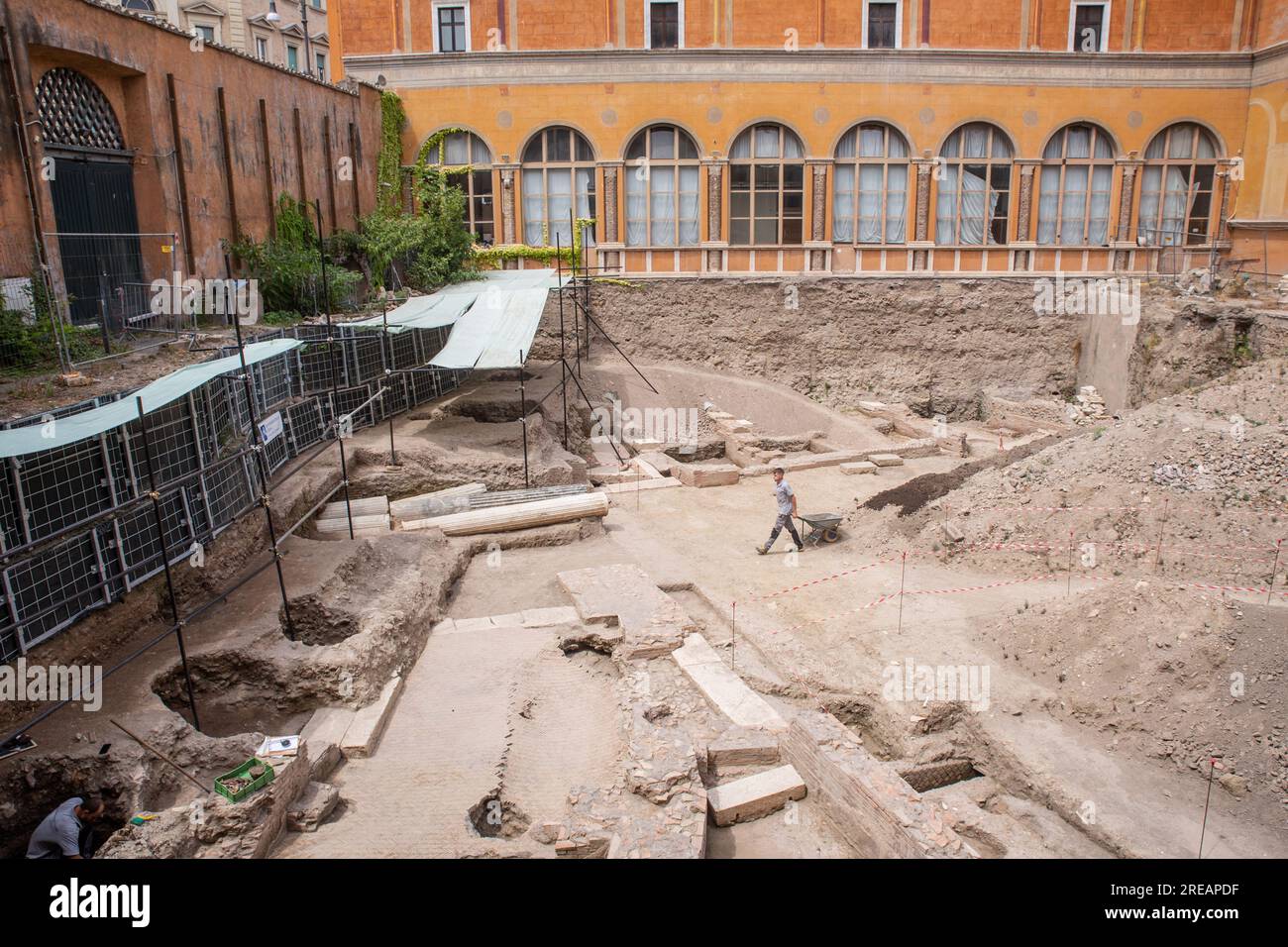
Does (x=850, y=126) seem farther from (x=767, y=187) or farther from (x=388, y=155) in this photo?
(x=388, y=155)

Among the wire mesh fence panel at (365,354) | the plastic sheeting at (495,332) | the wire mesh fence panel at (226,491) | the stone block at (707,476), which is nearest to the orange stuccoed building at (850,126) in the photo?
the plastic sheeting at (495,332)

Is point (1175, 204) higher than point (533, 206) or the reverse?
the reverse

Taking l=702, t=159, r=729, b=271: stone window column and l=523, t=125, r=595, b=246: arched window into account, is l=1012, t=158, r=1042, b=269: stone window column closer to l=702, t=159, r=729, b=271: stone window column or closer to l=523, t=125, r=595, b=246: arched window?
l=702, t=159, r=729, b=271: stone window column

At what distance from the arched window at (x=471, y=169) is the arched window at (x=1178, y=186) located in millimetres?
19915

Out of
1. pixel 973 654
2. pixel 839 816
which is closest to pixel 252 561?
pixel 839 816

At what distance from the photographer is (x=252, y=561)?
1086 centimetres

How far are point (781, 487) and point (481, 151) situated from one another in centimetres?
1763

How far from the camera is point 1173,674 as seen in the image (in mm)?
9125

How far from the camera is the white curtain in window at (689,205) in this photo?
27.3 m

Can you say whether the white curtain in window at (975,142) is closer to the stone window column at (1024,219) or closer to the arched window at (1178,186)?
the stone window column at (1024,219)

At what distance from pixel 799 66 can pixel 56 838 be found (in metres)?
26.6

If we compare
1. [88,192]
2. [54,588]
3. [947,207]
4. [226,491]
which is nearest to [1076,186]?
[947,207]

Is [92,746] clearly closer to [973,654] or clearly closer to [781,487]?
[973,654]

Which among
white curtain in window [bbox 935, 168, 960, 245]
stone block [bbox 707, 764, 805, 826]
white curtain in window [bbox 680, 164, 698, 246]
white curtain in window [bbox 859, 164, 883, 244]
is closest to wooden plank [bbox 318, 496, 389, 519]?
stone block [bbox 707, 764, 805, 826]
